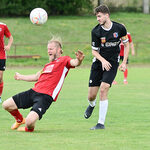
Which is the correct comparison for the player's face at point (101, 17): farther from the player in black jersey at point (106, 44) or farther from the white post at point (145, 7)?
the white post at point (145, 7)

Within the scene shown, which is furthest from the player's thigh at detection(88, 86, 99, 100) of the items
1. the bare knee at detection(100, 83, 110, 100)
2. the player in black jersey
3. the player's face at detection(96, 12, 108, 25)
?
the player's face at detection(96, 12, 108, 25)

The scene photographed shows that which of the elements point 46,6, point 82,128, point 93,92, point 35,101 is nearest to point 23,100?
point 35,101

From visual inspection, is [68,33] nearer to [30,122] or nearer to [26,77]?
[26,77]

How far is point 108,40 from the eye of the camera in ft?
27.2

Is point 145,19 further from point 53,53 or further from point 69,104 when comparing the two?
point 53,53

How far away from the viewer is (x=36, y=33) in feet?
123

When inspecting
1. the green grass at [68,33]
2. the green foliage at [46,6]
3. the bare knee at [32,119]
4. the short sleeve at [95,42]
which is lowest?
the green grass at [68,33]

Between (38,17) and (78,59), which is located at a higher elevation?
(78,59)

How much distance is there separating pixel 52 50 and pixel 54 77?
0.43 meters

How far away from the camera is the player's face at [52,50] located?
753 centimetres

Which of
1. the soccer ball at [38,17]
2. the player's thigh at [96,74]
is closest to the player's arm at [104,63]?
the player's thigh at [96,74]

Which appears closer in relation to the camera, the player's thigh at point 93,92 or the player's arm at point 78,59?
the player's arm at point 78,59

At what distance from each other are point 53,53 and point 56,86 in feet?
1.73

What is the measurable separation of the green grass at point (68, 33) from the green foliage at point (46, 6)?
1566 millimetres
